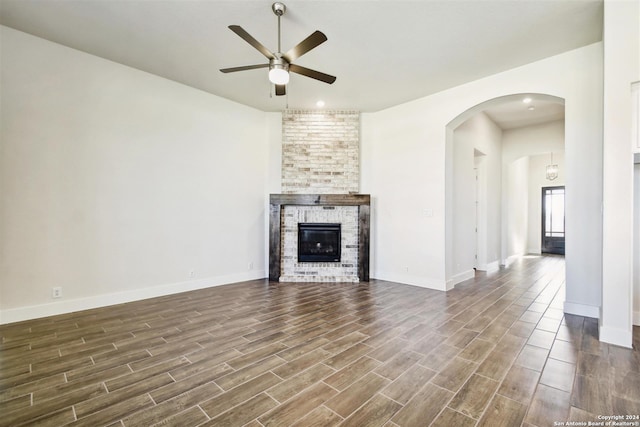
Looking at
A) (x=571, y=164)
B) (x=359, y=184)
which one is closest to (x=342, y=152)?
(x=359, y=184)

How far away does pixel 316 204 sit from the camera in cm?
517

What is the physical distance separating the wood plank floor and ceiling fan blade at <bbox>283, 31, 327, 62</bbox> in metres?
2.68

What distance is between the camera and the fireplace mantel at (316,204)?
16.9ft

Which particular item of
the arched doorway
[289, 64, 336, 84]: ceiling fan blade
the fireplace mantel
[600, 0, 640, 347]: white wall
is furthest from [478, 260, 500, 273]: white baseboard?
[289, 64, 336, 84]: ceiling fan blade

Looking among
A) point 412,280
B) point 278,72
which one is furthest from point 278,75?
point 412,280

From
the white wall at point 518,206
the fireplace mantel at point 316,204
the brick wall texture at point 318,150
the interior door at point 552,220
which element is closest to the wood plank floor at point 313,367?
the fireplace mantel at point 316,204

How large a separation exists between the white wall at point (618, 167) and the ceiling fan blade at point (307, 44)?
268 cm

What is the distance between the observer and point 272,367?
2.15m

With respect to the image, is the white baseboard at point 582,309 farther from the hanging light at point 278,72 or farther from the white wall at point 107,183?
the white wall at point 107,183

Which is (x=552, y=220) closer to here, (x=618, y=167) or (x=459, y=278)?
(x=459, y=278)

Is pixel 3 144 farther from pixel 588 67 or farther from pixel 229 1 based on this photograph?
pixel 588 67

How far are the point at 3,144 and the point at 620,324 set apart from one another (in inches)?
252

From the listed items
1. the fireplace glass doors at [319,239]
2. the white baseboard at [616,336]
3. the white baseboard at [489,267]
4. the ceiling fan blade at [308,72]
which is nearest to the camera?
the white baseboard at [616,336]

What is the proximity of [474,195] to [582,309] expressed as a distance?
3062 millimetres
